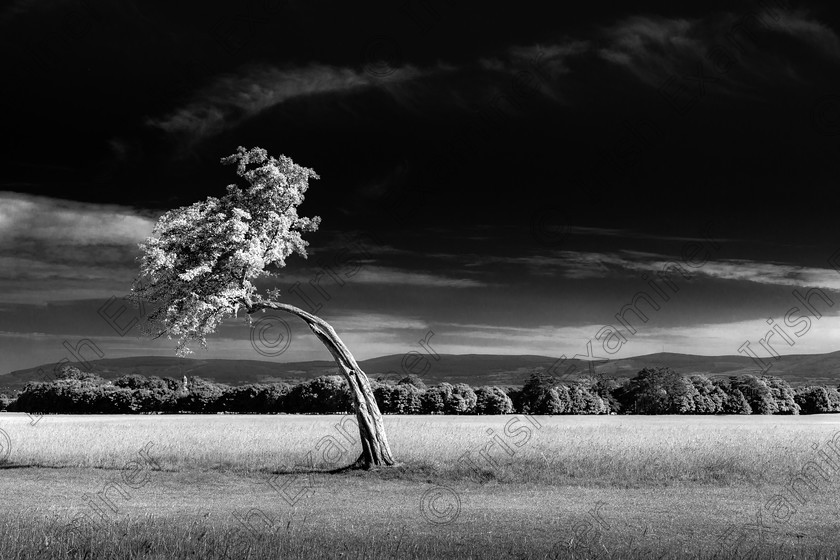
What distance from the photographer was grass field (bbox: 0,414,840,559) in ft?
50.3

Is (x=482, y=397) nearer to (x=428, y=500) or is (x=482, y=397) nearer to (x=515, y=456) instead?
(x=515, y=456)

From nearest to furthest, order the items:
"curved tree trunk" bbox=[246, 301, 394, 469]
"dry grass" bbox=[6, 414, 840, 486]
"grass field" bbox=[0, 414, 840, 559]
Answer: "grass field" bbox=[0, 414, 840, 559]
"dry grass" bbox=[6, 414, 840, 486]
"curved tree trunk" bbox=[246, 301, 394, 469]

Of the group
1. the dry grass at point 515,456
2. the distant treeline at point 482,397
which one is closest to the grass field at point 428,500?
the dry grass at point 515,456

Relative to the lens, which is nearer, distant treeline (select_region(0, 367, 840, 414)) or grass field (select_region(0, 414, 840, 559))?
grass field (select_region(0, 414, 840, 559))

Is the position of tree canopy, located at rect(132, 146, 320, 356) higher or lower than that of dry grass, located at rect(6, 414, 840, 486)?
higher

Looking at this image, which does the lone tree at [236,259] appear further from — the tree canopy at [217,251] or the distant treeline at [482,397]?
the distant treeline at [482,397]

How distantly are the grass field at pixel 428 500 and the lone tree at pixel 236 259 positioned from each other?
4.19 metres

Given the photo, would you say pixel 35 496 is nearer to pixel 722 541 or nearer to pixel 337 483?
pixel 337 483

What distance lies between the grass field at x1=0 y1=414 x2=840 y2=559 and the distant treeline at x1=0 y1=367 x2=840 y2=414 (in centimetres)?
5681

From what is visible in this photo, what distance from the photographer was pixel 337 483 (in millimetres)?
27969

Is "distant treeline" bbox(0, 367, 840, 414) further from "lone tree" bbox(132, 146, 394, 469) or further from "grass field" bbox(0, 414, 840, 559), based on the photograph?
"lone tree" bbox(132, 146, 394, 469)

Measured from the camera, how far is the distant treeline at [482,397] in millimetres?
98000

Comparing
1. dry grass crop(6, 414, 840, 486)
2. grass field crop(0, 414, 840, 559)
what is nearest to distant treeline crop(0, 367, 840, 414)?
dry grass crop(6, 414, 840, 486)

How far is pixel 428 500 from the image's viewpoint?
23453mm
